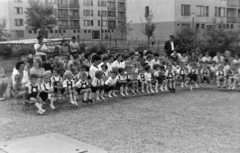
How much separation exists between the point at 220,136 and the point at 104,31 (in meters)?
61.3

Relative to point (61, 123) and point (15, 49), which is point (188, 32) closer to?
point (15, 49)

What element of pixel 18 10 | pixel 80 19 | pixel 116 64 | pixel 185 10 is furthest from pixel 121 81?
pixel 80 19

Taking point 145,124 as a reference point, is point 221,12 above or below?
above

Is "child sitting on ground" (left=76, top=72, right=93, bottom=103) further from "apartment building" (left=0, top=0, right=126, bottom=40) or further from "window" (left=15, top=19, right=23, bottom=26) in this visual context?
"window" (left=15, top=19, right=23, bottom=26)

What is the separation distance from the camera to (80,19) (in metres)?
63.9

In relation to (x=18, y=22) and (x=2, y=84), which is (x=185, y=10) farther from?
(x=2, y=84)

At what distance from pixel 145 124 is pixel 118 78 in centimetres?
370

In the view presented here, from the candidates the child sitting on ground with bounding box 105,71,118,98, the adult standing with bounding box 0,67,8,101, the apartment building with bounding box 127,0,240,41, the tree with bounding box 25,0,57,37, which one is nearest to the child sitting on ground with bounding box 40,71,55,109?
the child sitting on ground with bounding box 105,71,118,98

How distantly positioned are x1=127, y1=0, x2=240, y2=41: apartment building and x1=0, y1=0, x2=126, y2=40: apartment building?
49.4 ft

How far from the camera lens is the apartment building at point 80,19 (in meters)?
57.7

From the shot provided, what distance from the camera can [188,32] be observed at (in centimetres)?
2386

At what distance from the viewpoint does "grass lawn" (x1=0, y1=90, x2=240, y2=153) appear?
244 inches

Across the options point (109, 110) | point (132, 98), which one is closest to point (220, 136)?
point (109, 110)

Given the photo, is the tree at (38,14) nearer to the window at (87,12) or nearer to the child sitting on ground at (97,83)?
the window at (87,12)
